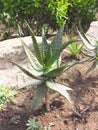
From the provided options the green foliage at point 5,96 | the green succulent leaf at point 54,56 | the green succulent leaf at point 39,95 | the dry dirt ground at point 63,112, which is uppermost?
the green succulent leaf at point 54,56

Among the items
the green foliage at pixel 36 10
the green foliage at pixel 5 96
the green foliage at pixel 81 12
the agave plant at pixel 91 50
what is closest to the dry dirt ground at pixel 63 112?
the green foliage at pixel 5 96

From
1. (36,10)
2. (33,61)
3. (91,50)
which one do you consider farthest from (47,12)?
(33,61)

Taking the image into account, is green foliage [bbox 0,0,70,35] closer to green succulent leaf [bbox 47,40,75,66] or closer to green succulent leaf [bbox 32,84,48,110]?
green succulent leaf [bbox 47,40,75,66]

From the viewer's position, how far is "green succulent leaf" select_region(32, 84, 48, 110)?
3283 mm

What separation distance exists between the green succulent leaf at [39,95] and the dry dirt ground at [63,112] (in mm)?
314

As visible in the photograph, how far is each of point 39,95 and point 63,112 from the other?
1.45 feet

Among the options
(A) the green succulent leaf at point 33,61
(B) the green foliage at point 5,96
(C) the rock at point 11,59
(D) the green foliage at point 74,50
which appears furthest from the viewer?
(D) the green foliage at point 74,50

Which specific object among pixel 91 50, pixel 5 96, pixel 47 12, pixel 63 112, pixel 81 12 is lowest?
pixel 63 112

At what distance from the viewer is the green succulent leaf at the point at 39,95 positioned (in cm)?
328

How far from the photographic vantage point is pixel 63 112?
3.65 m

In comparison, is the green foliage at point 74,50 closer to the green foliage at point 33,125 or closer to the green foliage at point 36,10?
the green foliage at point 36,10

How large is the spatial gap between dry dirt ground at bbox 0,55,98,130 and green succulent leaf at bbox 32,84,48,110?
1.03 feet

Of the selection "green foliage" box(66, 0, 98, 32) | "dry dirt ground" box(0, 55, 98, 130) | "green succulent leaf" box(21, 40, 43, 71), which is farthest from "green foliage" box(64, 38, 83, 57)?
"green succulent leaf" box(21, 40, 43, 71)

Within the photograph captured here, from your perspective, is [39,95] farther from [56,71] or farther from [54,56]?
[54,56]
